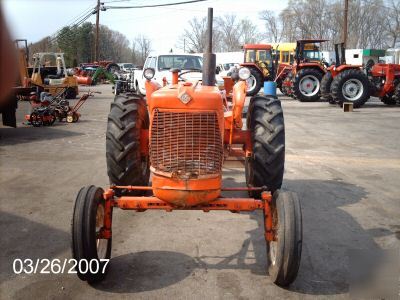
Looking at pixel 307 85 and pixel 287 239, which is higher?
pixel 307 85

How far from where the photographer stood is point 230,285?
3.34 meters

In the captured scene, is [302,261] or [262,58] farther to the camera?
[262,58]

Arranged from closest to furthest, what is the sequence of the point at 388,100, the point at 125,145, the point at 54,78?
the point at 125,145
the point at 388,100
the point at 54,78

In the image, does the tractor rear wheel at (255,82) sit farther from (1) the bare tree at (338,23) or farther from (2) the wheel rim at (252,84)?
(1) the bare tree at (338,23)

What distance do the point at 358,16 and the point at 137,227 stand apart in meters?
59.8

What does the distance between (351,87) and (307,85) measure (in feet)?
8.53

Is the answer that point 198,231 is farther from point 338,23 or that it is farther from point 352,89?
point 338,23

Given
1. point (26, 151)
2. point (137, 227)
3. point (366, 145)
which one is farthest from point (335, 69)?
point (137, 227)

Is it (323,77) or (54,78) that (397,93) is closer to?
(323,77)

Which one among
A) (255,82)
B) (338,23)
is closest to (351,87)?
(255,82)

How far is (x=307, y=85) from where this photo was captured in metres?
18.2

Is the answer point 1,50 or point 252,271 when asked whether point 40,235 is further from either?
point 1,50

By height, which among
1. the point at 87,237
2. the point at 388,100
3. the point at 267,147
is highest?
the point at 267,147

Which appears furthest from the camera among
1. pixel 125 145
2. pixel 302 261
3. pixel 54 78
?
pixel 54 78
